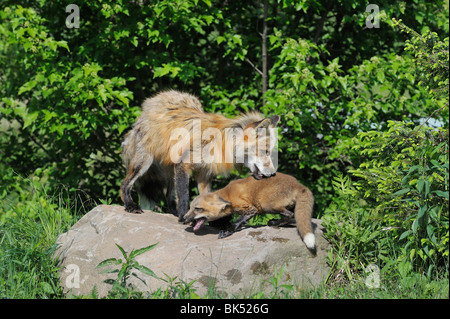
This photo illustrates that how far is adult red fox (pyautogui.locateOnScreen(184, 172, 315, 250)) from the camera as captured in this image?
17.4ft

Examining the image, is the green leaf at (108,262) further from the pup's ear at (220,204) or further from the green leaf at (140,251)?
the pup's ear at (220,204)

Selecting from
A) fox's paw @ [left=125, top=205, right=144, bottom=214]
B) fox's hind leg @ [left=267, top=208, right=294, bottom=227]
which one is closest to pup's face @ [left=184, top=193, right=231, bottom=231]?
fox's hind leg @ [left=267, top=208, right=294, bottom=227]

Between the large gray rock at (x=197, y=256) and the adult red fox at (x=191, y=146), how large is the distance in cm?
71

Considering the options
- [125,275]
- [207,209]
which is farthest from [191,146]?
[125,275]

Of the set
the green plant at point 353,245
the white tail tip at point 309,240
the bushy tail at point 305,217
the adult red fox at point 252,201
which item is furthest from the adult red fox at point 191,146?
the white tail tip at point 309,240

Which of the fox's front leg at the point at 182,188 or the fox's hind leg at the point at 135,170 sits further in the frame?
the fox's hind leg at the point at 135,170

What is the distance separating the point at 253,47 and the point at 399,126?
11.3ft

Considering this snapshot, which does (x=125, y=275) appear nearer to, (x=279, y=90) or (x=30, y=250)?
(x=30, y=250)

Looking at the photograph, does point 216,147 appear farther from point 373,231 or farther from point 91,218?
point 373,231

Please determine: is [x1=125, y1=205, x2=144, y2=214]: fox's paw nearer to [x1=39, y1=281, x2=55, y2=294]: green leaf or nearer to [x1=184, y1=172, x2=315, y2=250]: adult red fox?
[x1=184, y1=172, x2=315, y2=250]: adult red fox

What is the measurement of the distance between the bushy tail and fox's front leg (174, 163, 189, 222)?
1.49m

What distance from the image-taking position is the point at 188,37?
8219 millimetres

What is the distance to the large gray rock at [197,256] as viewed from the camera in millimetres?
4738

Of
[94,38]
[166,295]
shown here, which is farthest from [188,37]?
[166,295]
